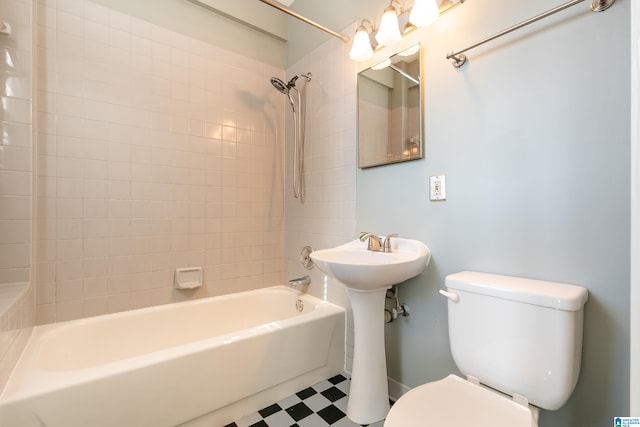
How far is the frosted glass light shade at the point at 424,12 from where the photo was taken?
1252mm

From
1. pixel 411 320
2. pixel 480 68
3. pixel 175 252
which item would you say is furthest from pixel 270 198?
pixel 480 68

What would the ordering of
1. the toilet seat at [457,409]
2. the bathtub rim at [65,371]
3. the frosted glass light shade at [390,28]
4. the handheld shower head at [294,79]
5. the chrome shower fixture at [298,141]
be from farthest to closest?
the chrome shower fixture at [298,141] → the handheld shower head at [294,79] → the frosted glass light shade at [390,28] → the bathtub rim at [65,371] → the toilet seat at [457,409]

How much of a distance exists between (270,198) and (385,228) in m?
1.06

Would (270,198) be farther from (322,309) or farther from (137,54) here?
(137,54)

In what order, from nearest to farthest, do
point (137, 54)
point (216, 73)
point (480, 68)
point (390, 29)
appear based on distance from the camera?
point (480, 68), point (390, 29), point (137, 54), point (216, 73)

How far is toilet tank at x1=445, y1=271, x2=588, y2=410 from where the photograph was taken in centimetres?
85

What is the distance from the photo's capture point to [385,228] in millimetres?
1592

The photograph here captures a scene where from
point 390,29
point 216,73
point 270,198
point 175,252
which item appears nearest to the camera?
point 390,29

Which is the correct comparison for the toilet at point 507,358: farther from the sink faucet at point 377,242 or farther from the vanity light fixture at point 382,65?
the vanity light fixture at point 382,65

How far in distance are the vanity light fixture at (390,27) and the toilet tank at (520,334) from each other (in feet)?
3.87

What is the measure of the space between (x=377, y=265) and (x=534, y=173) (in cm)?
68

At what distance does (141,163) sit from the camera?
1.72 meters

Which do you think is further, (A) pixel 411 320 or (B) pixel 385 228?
(B) pixel 385 228

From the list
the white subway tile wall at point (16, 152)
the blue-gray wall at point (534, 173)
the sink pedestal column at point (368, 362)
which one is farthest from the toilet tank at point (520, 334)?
the white subway tile wall at point (16, 152)
